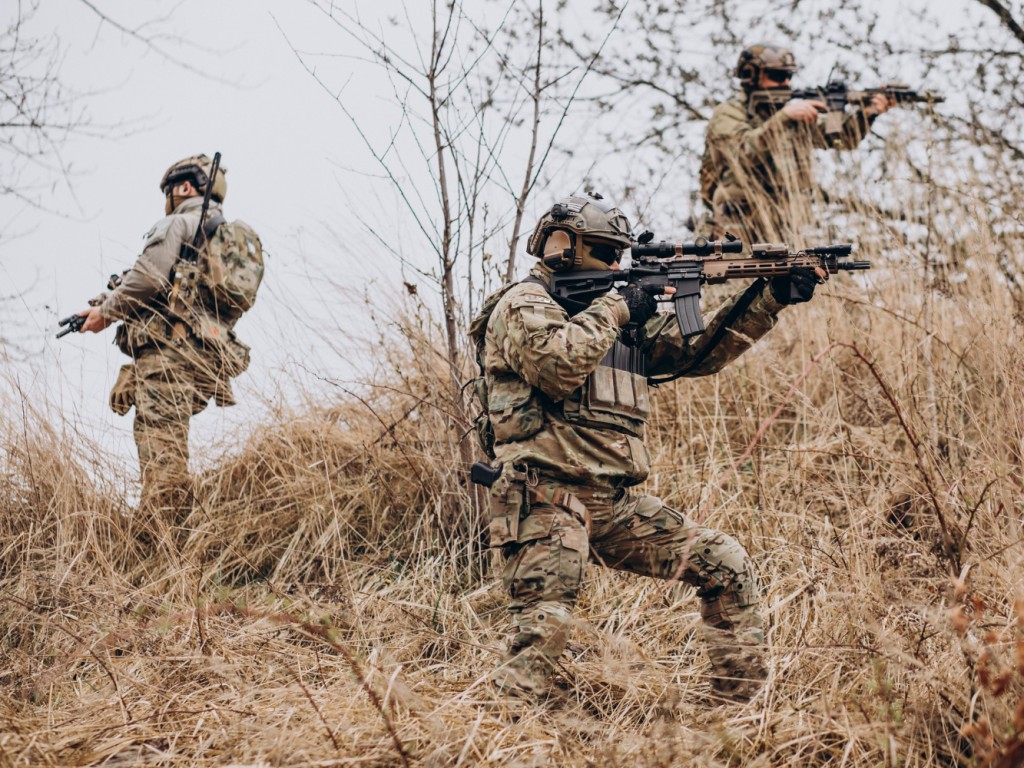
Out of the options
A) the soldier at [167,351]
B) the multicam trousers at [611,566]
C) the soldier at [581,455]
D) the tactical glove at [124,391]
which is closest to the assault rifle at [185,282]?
the soldier at [167,351]

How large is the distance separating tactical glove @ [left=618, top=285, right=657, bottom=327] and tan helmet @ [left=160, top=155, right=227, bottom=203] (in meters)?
3.08

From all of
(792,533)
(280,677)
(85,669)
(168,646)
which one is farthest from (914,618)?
(85,669)

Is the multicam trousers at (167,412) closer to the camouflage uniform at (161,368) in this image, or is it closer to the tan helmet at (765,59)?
the camouflage uniform at (161,368)

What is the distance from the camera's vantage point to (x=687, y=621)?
3.91 meters

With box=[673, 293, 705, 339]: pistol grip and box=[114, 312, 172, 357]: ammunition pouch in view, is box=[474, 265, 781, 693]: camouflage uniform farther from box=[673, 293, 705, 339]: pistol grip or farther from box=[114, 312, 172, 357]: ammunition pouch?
box=[114, 312, 172, 357]: ammunition pouch

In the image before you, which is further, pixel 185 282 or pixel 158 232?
pixel 158 232

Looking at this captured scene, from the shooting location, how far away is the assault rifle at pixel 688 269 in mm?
3475

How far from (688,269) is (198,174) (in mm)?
3291

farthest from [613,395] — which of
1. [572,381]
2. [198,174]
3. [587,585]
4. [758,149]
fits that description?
[758,149]

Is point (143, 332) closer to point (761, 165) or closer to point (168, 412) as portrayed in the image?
point (168, 412)

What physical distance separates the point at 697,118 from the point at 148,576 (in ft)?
18.2

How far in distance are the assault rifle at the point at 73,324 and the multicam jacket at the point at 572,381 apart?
3097mm

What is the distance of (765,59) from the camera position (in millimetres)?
6641

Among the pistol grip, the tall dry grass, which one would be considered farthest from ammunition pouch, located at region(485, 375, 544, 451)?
the tall dry grass
